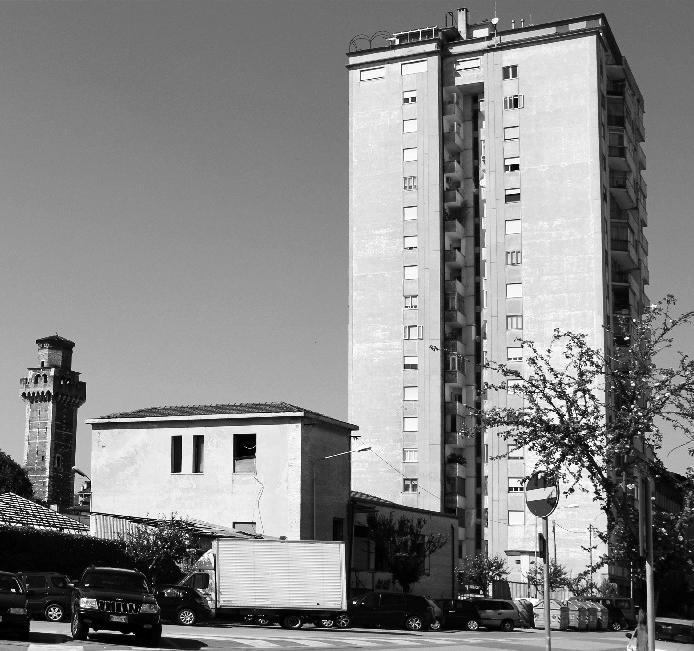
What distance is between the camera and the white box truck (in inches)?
1592

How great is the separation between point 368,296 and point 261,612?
4870 centimetres

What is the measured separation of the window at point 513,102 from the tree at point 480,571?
33.8 meters

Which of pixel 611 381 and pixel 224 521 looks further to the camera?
pixel 224 521

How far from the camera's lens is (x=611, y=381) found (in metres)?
24.2

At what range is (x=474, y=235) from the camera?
9012 cm

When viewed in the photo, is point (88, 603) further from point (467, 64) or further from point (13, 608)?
point (467, 64)

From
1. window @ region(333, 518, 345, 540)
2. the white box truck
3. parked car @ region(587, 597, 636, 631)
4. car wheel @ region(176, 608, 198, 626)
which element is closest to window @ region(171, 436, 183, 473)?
window @ region(333, 518, 345, 540)

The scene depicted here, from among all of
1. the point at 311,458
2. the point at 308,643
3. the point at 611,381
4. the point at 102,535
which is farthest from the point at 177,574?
the point at 611,381

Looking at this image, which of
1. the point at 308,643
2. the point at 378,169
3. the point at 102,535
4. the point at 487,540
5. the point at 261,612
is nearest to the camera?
the point at 308,643

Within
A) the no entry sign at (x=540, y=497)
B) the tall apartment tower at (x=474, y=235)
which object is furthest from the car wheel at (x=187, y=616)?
the tall apartment tower at (x=474, y=235)

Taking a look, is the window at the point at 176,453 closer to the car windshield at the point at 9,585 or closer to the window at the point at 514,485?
the car windshield at the point at 9,585

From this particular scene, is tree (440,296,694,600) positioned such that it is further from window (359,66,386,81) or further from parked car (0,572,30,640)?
window (359,66,386,81)

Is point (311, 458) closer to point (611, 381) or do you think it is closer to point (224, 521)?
point (224, 521)

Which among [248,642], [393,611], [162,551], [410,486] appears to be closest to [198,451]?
[162,551]
